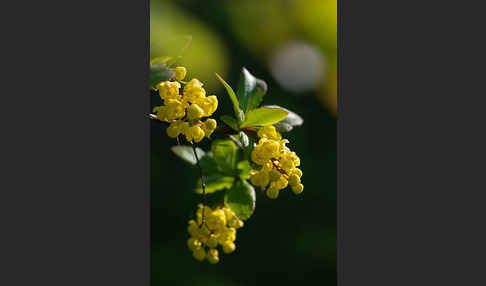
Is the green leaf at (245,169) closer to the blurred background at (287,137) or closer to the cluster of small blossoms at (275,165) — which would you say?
the cluster of small blossoms at (275,165)

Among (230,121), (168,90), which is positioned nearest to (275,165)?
(230,121)

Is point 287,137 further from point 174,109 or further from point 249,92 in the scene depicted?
point 174,109

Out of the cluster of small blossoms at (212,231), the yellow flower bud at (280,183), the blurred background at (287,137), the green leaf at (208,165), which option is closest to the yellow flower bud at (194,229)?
the cluster of small blossoms at (212,231)

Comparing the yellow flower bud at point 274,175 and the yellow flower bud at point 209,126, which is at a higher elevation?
the yellow flower bud at point 209,126

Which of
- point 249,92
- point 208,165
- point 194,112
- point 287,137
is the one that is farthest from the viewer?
point 287,137

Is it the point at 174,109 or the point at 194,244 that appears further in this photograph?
the point at 194,244

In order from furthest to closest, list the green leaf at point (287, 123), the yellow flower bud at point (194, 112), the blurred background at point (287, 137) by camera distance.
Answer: the blurred background at point (287, 137) → the green leaf at point (287, 123) → the yellow flower bud at point (194, 112)
